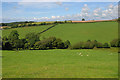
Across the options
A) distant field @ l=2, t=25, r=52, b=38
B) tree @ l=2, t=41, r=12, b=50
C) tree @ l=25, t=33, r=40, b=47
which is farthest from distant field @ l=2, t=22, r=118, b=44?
tree @ l=2, t=41, r=12, b=50

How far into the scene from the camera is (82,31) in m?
55.6

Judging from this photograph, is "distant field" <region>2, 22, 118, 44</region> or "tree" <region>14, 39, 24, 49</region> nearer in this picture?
"tree" <region>14, 39, 24, 49</region>

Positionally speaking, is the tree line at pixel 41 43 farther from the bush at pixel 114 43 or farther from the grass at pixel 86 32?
the grass at pixel 86 32

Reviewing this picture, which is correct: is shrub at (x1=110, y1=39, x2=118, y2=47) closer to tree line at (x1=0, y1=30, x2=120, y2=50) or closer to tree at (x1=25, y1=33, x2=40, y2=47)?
tree line at (x1=0, y1=30, x2=120, y2=50)

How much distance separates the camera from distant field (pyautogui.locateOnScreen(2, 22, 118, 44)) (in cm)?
5109

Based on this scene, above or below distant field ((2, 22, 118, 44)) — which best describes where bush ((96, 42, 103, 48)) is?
below

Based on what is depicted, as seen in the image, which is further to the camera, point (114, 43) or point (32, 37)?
point (32, 37)

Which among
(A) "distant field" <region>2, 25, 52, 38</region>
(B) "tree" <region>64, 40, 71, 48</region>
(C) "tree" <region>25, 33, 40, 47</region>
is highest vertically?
(A) "distant field" <region>2, 25, 52, 38</region>

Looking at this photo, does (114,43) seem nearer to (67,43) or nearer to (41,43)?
(67,43)

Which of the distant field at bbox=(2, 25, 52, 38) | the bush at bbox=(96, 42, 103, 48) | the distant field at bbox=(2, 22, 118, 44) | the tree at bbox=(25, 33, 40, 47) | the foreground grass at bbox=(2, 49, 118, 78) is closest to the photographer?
the foreground grass at bbox=(2, 49, 118, 78)

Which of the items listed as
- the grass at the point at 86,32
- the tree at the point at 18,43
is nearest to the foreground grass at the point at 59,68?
the tree at the point at 18,43

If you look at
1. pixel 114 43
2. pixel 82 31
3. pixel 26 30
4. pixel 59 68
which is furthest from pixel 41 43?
pixel 59 68

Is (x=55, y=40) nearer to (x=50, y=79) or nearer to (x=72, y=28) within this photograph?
(x=72, y=28)

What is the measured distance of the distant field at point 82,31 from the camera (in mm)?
51094
